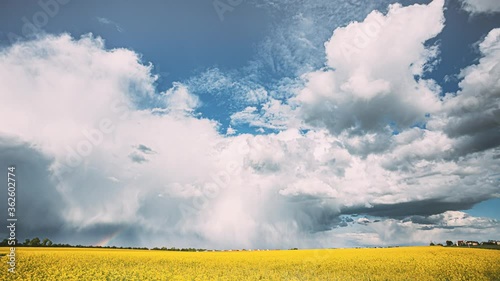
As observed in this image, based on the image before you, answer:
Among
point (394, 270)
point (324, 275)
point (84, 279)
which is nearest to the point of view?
point (84, 279)

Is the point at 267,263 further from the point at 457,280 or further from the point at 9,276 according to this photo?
the point at 9,276

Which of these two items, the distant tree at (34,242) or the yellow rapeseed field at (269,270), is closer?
the yellow rapeseed field at (269,270)

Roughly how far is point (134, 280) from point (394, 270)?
21.6m

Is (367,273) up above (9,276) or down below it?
below

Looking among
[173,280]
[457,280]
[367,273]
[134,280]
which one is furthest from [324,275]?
[134,280]

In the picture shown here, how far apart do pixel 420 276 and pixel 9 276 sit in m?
29.8

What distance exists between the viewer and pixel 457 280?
75.7ft

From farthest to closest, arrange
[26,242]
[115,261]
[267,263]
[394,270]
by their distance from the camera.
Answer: [26,242] < [115,261] < [267,263] < [394,270]

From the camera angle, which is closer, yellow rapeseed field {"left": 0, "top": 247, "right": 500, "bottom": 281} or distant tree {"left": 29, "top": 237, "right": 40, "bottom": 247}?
yellow rapeseed field {"left": 0, "top": 247, "right": 500, "bottom": 281}

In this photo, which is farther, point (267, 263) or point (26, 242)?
point (26, 242)

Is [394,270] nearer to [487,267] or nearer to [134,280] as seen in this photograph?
[487,267]

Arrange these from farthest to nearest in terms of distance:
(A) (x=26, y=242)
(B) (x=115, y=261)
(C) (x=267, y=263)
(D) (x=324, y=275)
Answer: (A) (x=26, y=242) → (B) (x=115, y=261) → (C) (x=267, y=263) → (D) (x=324, y=275)

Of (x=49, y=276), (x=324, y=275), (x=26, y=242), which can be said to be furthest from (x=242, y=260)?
(x=26, y=242)

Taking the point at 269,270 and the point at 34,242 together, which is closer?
the point at 269,270
